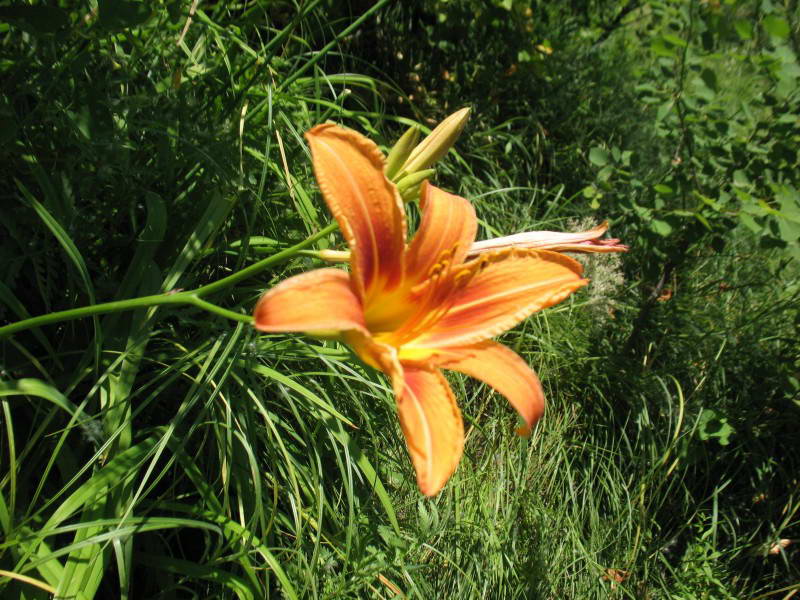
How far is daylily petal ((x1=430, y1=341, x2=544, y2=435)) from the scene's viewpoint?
1.13 metres

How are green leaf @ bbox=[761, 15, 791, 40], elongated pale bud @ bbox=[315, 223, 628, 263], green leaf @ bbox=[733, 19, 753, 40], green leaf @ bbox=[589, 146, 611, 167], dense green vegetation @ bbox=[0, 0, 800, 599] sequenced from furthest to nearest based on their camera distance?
1. green leaf @ bbox=[589, 146, 611, 167]
2. green leaf @ bbox=[733, 19, 753, 40]
3. green leaf @ bbox=[761, 15, 791, 40]
4. dense green vegetation @ bbox=[0, 0, 800, 599]
5. elongated pale bud @ bbox=[315, 223, 628, 263]

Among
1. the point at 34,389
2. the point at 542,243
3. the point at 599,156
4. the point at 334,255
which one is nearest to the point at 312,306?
the point at 334,255

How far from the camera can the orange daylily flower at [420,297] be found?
3.21ft

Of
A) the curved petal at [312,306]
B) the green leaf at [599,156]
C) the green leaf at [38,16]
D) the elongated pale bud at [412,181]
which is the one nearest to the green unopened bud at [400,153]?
the elongated pale bud at [412,181]

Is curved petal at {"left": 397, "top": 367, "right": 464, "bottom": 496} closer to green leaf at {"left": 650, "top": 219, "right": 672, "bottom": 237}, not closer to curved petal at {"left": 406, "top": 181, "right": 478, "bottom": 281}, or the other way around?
curved petal at {"left": 406, "top": 181, "right": 478, "bottom": 281}

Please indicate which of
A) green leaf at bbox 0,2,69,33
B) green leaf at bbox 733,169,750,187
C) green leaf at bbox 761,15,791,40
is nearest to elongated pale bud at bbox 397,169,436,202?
green leaf at bbox 0,2,69,33

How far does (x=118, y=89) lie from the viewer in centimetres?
183

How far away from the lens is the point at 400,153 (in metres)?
1.24

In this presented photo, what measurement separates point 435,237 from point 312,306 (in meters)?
0.36

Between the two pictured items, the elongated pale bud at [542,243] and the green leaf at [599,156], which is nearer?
the elongated pale bud at [542,243]

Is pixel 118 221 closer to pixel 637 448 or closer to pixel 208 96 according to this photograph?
pixel 208 96

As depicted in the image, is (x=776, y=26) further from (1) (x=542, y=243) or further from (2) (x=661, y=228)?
(1) (x=542, y=243)

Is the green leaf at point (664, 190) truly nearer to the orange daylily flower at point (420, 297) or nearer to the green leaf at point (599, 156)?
the green leaf at point (599, 156)

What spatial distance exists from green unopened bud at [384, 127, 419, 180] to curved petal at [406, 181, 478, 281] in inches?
2.2
